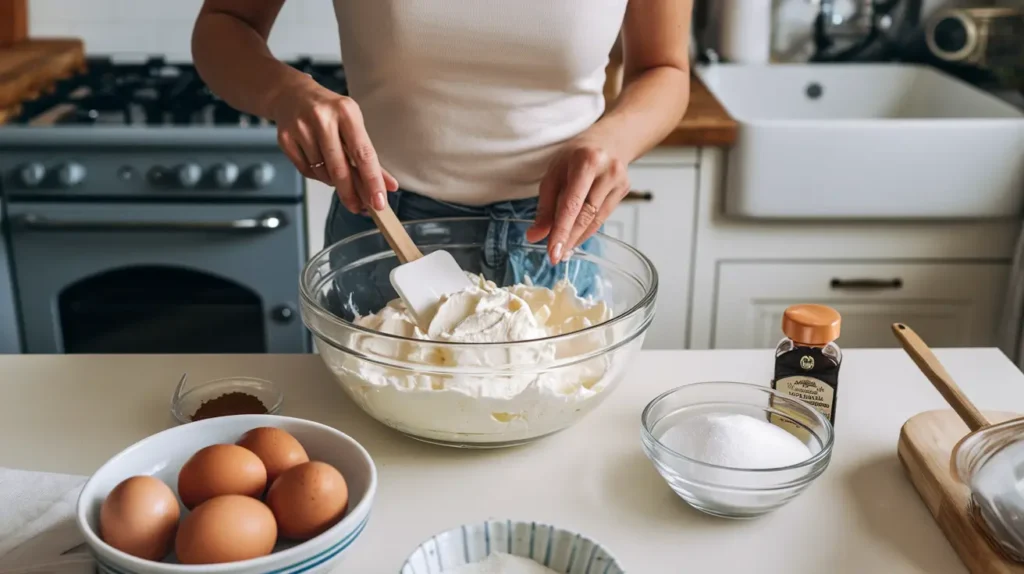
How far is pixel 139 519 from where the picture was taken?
609 mm

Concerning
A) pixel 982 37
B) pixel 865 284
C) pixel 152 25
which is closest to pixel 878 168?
Result: pixel 865 284

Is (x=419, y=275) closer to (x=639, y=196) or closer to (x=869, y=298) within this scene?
(x=639, y=196)

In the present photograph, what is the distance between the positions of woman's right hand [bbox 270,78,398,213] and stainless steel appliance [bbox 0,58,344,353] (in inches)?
37.5

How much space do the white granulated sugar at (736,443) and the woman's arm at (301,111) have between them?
1.10 feet

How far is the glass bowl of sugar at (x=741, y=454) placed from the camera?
72 centimetres

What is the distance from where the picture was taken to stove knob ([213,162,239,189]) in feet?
5.85

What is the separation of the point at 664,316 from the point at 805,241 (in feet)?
1.01

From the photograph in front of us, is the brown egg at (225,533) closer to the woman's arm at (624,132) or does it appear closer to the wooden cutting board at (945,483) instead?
the woman's arm at (624,132)

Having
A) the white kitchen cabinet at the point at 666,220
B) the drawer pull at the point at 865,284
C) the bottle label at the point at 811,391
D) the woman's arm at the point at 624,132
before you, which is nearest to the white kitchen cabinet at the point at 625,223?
the white kitchen cabinet at the point at 666,220

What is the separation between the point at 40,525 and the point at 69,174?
123 cm

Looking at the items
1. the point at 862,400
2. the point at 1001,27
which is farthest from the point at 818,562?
the point at 1001,27

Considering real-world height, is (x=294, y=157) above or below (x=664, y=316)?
above

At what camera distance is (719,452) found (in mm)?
742

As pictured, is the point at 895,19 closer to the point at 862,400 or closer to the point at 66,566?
the point at 862,400
